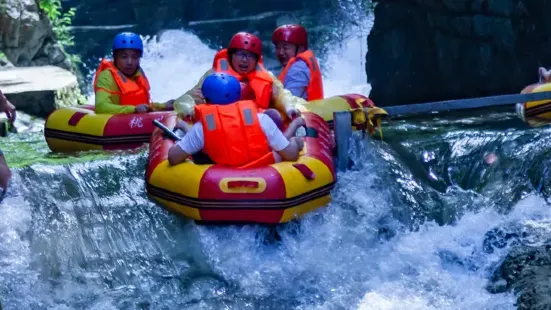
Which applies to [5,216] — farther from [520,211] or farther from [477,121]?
[477,121]

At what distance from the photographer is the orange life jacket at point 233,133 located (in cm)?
555

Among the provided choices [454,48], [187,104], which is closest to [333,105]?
[187,104]

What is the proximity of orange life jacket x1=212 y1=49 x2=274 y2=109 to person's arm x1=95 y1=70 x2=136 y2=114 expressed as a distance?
0.99 m

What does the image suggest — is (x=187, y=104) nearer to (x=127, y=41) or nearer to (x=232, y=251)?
(x=127, y=41)

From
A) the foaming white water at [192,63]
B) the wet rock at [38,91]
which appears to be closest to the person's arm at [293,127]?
the wet rock at [38,91]

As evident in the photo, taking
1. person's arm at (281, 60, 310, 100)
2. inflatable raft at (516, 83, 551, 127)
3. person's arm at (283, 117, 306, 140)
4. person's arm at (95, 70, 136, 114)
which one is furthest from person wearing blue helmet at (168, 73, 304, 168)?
inflatable raft at (516, 83, 551, 127)

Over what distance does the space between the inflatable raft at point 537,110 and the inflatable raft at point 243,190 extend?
2.28 metres

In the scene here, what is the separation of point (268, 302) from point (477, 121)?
3775mm

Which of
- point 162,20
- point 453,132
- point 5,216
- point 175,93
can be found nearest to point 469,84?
point 453,132

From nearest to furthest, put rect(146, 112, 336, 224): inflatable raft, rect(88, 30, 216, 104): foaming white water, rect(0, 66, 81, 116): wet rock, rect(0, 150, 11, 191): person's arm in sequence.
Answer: rect(146, 112, 336, 224): inflatable raft, rect(0, 150, 11, 191): person's arm, rect(0, 66, 81, 116): wet rock, rect(88, 30, 216, 104): foaming white water

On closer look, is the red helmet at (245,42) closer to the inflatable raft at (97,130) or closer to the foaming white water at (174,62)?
the inflatable raft at (97,130)

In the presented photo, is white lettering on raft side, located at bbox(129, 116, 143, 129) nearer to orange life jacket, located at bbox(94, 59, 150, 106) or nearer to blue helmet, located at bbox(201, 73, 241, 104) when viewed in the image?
orange life jacket, located at bbox(94, 59, 150, 106)

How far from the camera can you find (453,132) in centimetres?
715

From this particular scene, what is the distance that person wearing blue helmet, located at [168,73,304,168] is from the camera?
5555 millimetres
